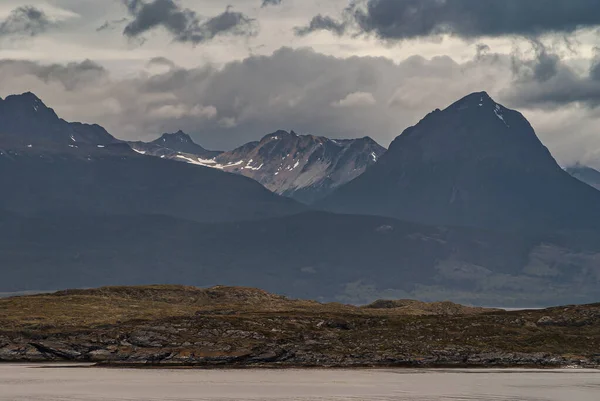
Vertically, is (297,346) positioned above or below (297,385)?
above

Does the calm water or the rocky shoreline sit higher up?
the rocky shoreline

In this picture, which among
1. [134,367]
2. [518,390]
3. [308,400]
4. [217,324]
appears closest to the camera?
[308,400]

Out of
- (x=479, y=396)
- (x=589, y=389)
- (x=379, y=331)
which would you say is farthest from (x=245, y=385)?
(x=379, y=331)

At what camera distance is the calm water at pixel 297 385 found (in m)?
132

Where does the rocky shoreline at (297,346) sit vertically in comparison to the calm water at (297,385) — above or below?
above

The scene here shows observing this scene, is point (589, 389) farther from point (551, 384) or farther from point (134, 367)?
point (134, 367)

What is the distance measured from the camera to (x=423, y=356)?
180875mm

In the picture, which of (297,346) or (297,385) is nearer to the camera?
(297,385)

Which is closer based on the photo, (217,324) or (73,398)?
(73,398)

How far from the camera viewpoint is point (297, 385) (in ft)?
479

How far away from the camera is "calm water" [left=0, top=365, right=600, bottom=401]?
434 feet

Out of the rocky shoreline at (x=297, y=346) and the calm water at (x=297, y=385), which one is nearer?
the calm water at (x=297, y=385)

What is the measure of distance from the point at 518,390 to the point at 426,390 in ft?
35.3

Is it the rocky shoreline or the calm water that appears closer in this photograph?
the calm water
